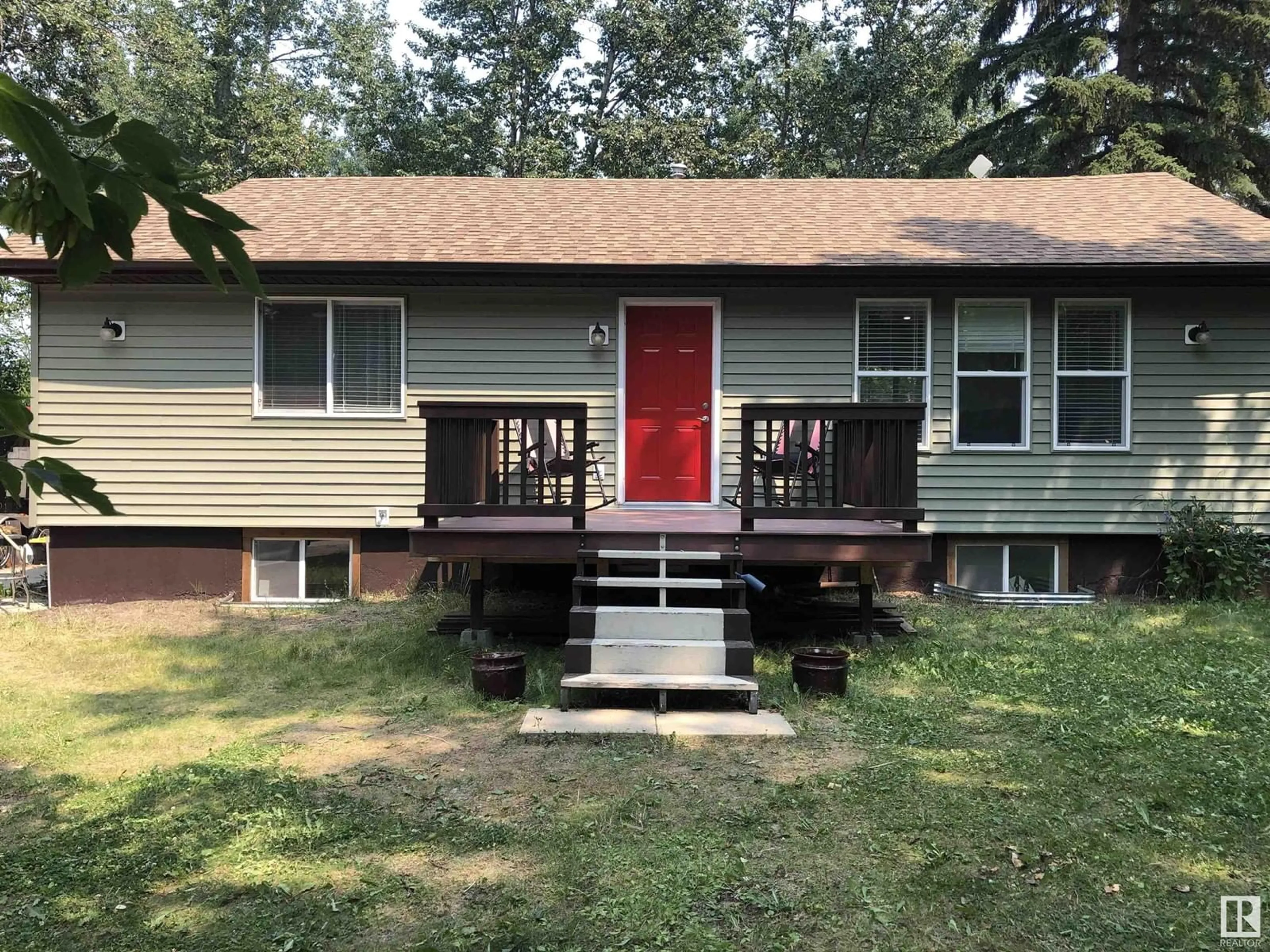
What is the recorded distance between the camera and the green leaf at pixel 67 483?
97 cm

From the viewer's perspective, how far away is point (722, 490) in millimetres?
8234

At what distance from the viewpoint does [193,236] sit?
3.25ft

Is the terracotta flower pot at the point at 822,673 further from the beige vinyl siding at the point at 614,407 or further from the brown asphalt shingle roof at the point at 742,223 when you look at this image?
the brown asphalt shingle roof at the point at 742,223

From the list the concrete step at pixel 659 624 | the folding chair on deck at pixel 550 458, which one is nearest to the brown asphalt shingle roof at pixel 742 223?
the folding chair on deck at pixel 550 458

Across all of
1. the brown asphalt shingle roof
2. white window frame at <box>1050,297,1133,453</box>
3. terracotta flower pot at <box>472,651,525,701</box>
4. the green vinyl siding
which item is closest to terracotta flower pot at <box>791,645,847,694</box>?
terracotta flower pot at <box>472,651,525,701</box>

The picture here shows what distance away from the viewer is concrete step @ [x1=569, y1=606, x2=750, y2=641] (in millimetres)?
5105

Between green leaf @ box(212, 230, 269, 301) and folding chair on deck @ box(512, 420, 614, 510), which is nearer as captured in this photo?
green leaf @ box(212, 230, 269, 301)

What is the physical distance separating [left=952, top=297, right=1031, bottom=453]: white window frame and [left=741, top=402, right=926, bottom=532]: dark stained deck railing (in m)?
2.68

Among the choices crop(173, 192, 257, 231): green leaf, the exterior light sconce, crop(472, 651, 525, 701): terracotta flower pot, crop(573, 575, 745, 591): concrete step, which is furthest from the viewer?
the exterior light sconce

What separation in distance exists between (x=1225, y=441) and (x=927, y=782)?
632 cm

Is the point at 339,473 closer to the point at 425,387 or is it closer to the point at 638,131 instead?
the point at 425,387

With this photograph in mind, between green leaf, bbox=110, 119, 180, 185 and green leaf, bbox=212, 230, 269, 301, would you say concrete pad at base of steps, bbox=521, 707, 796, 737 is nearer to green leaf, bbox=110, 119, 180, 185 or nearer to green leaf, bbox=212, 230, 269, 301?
green leaf, bbox=212, 230, 269, 301

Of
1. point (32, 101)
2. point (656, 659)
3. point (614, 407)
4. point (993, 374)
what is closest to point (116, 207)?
point (32, 101)

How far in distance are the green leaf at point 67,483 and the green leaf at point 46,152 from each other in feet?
1.11
